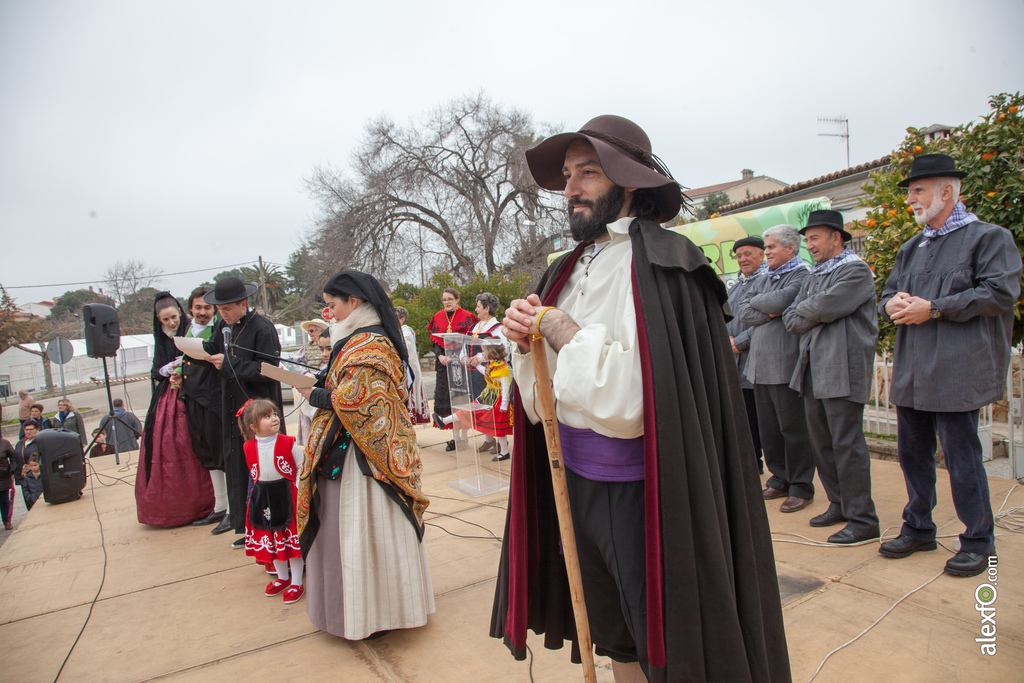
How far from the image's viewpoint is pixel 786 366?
14.1ft

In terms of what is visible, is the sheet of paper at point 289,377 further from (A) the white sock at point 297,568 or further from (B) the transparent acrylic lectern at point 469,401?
(B) the transparent acrylic lectern at point 469,401

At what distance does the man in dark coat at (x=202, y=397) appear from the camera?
5164mm

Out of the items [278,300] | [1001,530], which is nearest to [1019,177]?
[1001,530]

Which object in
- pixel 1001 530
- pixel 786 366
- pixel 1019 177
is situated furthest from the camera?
pixel 786 366

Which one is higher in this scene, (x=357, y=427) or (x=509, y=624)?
(x=357, y=427)

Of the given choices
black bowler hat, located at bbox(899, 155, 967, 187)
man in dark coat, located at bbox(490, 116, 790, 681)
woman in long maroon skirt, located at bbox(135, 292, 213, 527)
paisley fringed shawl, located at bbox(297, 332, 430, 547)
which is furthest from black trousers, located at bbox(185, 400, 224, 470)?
black bowler hat, located at bbox(899, 155, 967, 187)

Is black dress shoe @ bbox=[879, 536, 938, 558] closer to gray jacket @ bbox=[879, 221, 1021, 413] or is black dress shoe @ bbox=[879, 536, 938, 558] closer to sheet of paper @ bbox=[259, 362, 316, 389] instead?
gray jacket @ bbox=[879, 221, 1021, 413]

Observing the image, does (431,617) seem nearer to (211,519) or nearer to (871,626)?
(871,626)

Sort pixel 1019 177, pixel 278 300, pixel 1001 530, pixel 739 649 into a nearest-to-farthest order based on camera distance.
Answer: pixel 739 649 → pixel 1001 530 → pixel 1019 177 → pixel 278 300

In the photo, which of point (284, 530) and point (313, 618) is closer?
point (313, 618)

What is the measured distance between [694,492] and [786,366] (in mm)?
3207

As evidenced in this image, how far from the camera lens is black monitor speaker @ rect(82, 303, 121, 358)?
592 centimetres

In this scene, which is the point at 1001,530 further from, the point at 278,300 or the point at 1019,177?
the point at 278,300

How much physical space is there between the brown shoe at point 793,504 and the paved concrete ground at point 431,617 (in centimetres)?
7
